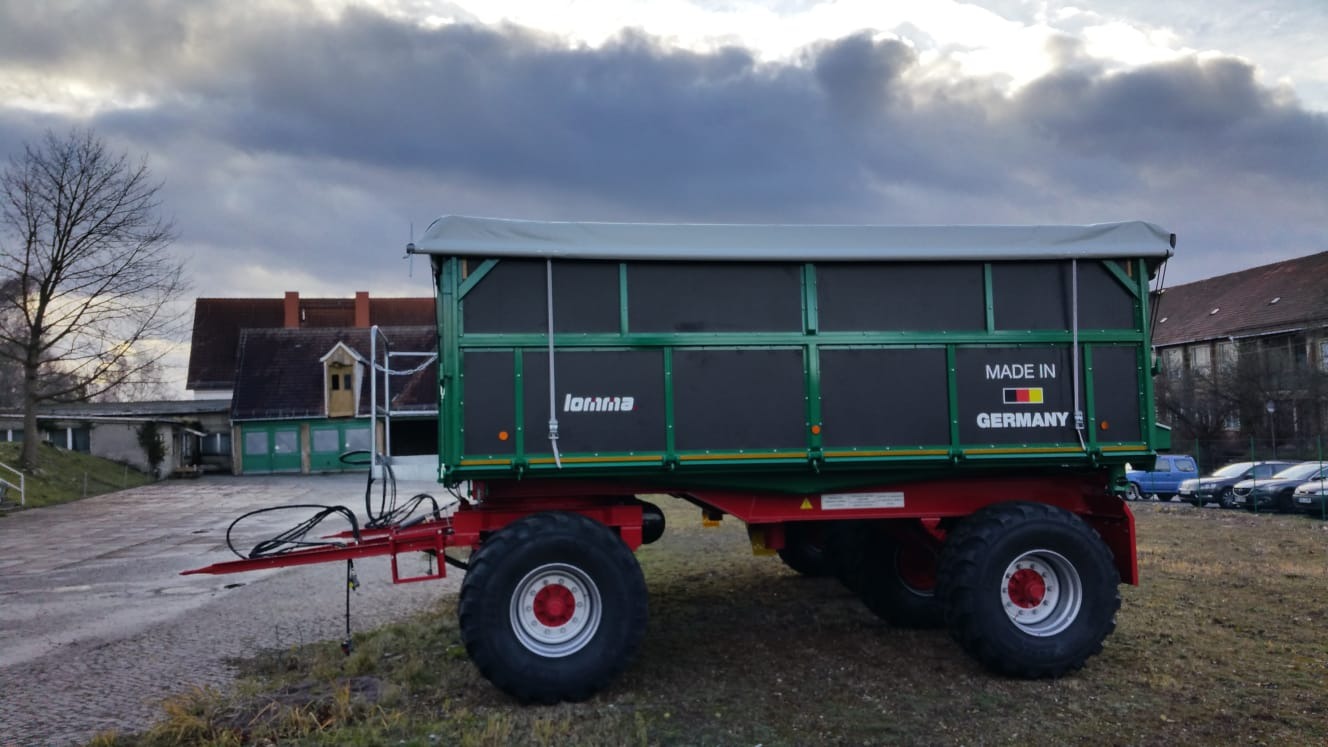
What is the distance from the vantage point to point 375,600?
411 inches

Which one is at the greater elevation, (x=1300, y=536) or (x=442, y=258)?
(x=442, y=258)

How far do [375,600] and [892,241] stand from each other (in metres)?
6.95

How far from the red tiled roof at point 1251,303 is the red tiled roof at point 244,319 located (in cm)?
4115

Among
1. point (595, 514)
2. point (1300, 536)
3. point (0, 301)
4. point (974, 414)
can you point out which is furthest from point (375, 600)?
point (0, 301)

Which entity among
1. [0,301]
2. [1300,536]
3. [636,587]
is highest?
[0,301]

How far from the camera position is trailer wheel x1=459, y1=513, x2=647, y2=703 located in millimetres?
5887

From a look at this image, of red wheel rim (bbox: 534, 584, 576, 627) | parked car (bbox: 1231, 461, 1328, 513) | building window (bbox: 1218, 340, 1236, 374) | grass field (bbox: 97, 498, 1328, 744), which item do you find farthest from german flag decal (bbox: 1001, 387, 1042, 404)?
building window (bbox: 1218, 340, 1236, 374)

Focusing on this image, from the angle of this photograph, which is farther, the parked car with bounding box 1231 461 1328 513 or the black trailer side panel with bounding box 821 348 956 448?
the parked car with bounding box 1231 461 1328 513

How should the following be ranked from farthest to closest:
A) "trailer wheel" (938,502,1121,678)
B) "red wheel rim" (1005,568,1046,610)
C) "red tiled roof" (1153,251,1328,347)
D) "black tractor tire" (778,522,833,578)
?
"red tiled roof" (1153,251,1328,347) < "black tractor tire" (778,522,833,578) < "red wheel rim" (1005,568,1046,610) < "trailer wheel" (938,502,1121,678)

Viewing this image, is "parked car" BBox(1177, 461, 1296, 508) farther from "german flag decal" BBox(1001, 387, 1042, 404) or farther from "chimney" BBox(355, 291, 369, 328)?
"chimney" BBox(355, 291, 369, 328)

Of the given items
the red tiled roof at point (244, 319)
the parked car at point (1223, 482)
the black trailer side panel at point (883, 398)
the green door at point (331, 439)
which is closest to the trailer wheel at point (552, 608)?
the black trailer side panel at point (883, 398)

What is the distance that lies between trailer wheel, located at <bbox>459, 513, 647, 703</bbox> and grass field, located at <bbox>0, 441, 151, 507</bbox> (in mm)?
24586

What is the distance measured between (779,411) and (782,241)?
1.18 meters

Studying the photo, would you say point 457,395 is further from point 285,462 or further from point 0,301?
point 285,462
